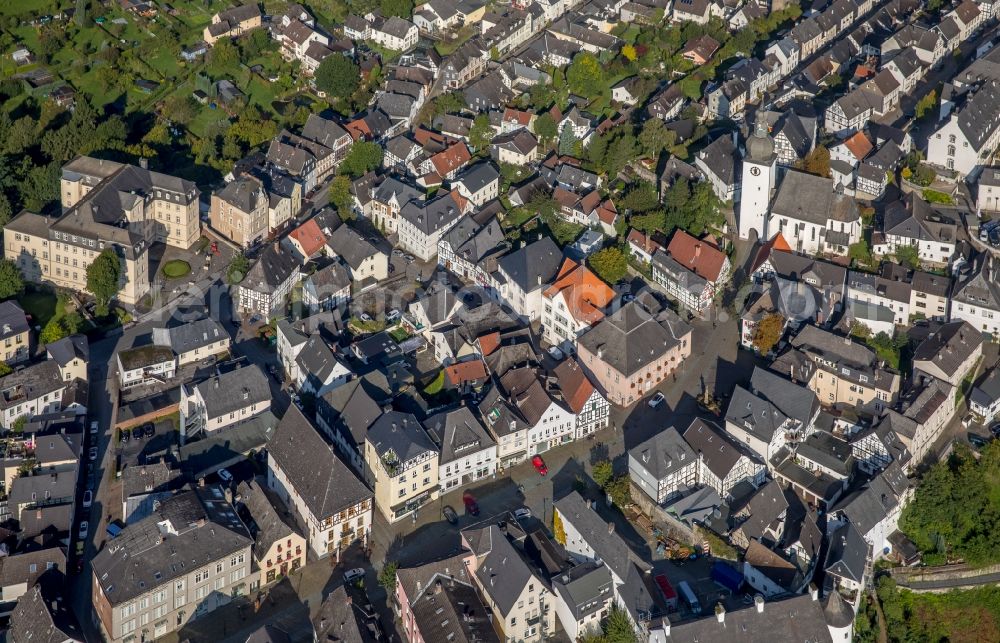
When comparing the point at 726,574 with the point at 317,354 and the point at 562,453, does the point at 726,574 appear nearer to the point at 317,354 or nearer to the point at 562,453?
the point at 562,453

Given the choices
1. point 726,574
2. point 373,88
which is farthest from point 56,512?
point 373,88

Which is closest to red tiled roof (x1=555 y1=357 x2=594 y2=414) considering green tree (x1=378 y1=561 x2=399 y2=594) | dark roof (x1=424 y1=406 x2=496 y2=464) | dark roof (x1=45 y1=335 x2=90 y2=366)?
dark roof (x1=424 y1=406 x2=496 y2=464)

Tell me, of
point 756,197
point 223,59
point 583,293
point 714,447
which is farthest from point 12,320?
point 756,197

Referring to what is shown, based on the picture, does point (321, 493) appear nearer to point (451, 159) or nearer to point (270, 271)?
point (270, 271)

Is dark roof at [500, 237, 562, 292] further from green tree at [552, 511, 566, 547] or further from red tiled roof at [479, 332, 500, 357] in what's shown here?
green tree at [552, 511, 566, 547]

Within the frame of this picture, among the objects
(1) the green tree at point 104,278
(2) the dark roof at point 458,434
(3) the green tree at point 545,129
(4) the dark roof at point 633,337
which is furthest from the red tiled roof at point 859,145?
(1) the green tree at point 104,278

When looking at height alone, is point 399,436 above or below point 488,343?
above

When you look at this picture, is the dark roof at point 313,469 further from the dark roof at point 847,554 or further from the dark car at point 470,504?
the dark roof at point 847,554
